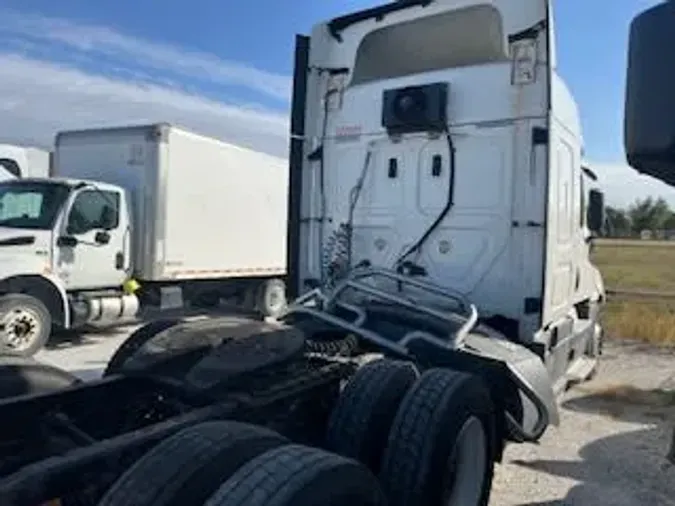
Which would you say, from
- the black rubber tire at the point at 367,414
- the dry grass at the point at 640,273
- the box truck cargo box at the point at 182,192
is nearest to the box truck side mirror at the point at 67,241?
the box truck cargo box at the point at 182,192

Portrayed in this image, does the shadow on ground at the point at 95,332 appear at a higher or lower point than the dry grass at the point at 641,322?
lower

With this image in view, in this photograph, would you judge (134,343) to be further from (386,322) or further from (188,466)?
(188,466)

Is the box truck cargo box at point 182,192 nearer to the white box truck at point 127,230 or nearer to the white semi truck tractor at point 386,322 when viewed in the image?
the white box truck at point 127,230

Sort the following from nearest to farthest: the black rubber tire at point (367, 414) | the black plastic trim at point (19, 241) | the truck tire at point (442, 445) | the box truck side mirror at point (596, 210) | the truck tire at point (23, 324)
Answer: the truck tire at point (442, 445)
the black rubber tire at point (367, 414)
the box truck side mirror at point (596, 210)
the truck tire at point (23, 324)
the black plastic trim at point (19, 241)

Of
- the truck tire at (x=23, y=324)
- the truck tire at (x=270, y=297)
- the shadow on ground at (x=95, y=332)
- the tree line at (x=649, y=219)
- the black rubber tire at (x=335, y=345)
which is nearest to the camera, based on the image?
the black rubber tire at (x=335, y=345)

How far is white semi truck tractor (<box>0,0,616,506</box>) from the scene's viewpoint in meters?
2.86

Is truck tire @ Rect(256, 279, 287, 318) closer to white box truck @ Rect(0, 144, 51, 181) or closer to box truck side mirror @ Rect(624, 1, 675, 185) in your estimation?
white box truck @ Rect(0, 144, 51, 181)

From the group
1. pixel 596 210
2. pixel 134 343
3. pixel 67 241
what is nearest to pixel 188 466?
pixel 134 343

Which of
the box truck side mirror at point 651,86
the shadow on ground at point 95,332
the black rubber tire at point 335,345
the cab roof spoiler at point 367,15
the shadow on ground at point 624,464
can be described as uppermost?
the cab roof spoiler at point 367,15

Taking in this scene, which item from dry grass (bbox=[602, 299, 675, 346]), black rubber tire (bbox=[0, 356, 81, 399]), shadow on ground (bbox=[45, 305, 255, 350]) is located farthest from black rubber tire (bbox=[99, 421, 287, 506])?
dry grass (bbox=[602, 299, 675, 346])

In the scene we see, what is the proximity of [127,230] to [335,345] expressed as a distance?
7784 mm

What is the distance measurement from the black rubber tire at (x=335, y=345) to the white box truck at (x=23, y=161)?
424 inches

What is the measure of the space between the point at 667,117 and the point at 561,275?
4867 millimetres

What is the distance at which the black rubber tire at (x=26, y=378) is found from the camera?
3957 mm
